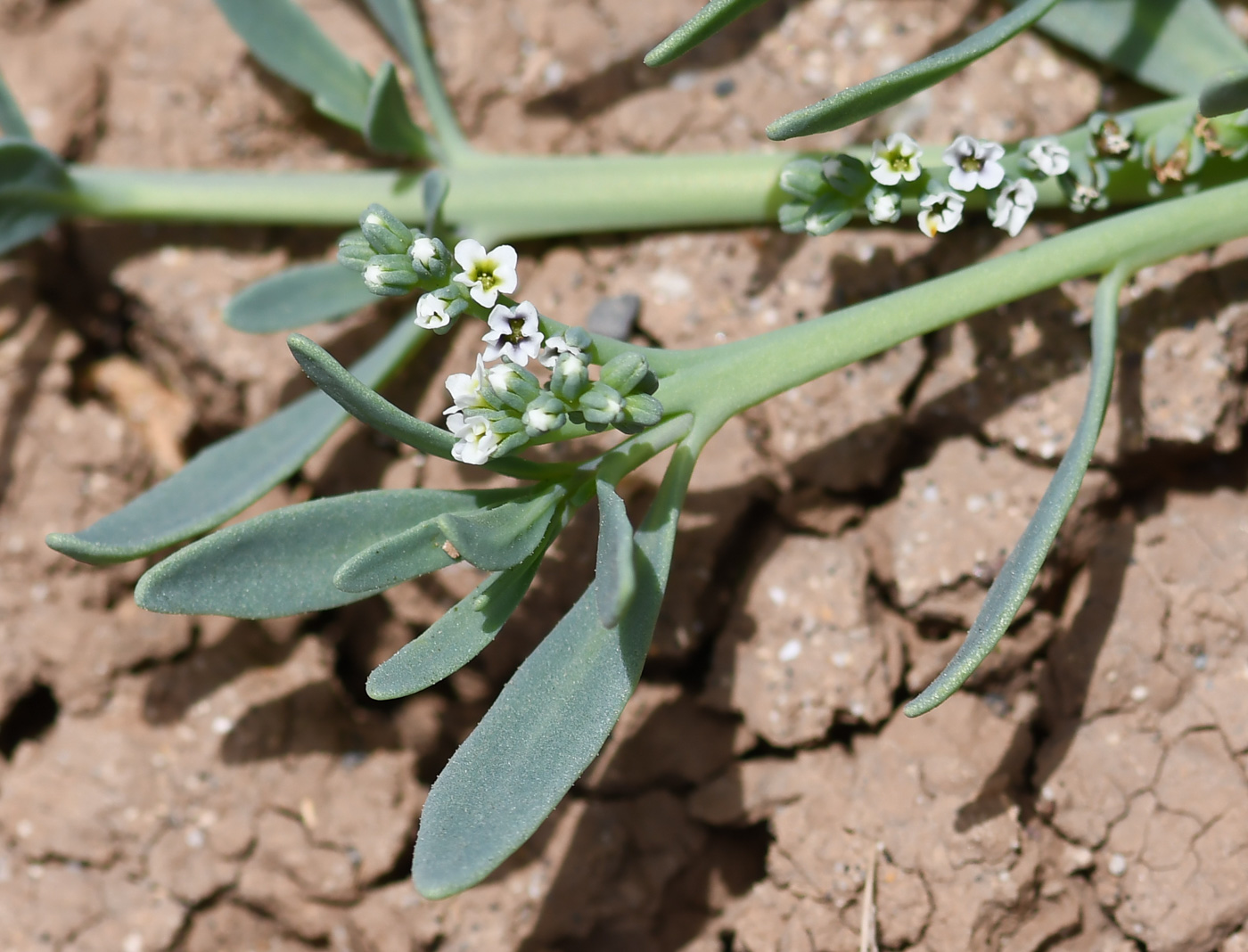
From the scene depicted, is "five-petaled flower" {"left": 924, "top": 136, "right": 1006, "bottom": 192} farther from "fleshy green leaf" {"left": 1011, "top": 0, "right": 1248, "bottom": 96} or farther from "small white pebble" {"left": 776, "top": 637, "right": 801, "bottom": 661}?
"small white pebble" {"left": 776, "top": 637, "right": 801, "bottom": 661}

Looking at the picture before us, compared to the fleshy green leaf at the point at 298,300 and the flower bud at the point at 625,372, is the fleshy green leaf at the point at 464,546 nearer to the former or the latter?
the flower bud at the point at 625,372

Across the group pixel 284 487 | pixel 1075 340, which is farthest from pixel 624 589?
pixel 284 487

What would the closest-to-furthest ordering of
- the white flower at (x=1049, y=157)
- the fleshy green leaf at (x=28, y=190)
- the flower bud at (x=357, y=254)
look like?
the flower bud at (x=357, y=254) → the white flower at (x=1049, y=157) → the fleshy green leaf at (x=28, y=190)

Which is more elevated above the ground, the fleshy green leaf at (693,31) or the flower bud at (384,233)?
the fleshy green leaf at (693,31)

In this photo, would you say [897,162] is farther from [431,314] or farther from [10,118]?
[10,118]

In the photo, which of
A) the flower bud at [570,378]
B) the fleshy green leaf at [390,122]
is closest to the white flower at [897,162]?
the flower bud at [570,378]

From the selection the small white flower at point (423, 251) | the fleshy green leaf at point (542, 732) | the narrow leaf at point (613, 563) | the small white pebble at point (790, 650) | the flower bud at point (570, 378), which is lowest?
the small white pebble at point (790, 650)
